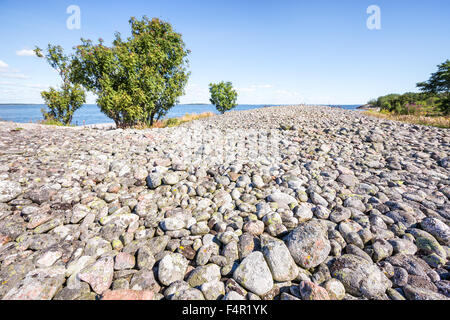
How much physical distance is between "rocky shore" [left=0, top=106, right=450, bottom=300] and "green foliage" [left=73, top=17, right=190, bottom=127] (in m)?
5.24

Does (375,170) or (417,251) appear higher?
(375,170)

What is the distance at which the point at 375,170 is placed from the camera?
3697 mm

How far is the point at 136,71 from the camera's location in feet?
29.2

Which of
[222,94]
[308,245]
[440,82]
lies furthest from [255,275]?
[440,82]

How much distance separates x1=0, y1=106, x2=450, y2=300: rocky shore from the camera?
64.1 inches

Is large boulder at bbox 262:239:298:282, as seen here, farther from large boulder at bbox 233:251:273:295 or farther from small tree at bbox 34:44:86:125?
small tree at bbox 34:44:86:125

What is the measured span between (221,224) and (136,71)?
960 cm

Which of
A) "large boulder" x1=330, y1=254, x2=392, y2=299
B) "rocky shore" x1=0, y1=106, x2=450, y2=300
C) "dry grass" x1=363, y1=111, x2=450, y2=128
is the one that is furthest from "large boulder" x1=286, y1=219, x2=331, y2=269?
"dry grass" x1=363, y1=111, x2=450, y2=128

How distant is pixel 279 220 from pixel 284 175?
1.28m

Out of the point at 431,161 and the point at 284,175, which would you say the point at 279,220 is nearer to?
the point at 284,175

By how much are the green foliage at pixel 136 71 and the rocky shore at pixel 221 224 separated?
5.24 meters

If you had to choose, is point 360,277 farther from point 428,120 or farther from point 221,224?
point 428,120

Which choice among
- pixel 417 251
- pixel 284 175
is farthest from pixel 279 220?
pixel 417 251

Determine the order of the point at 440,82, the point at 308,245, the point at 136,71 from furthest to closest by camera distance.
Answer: the point at 440,82
the point at 136,71
the point at 308,245
